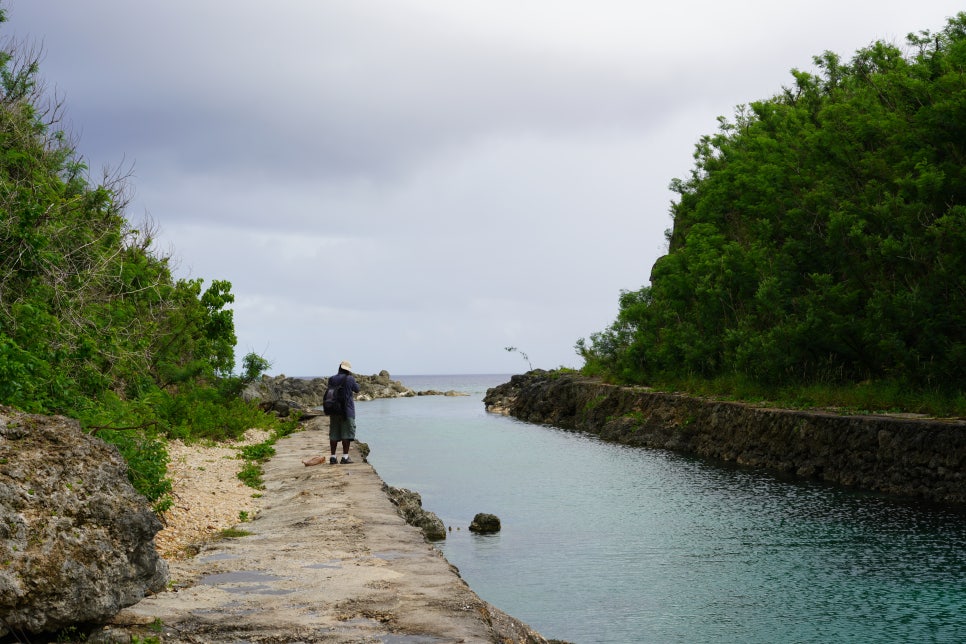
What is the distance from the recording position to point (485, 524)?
600 inches

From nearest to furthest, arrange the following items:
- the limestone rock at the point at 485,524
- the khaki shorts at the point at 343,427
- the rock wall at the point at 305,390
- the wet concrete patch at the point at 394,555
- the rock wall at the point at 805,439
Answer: the wet concrete patch at the point at 394,555
the limestone rock at the point at 485,524
the khaki shorts at the point at 343,427
the rock wall at the point at 805,439
the rock wall at the point at 305,390

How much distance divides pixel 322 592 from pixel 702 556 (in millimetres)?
8404

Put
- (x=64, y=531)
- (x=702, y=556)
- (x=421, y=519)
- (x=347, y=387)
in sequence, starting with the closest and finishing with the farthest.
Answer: (x=64, y=531) → (x=702, y=556) → (x=421, y=519) → (x=347, y=387)

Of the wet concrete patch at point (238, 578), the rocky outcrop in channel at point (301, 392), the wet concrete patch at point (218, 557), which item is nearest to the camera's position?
the wet concrete patch at point (238, 578)

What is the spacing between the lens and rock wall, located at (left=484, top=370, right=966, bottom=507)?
1666 cm

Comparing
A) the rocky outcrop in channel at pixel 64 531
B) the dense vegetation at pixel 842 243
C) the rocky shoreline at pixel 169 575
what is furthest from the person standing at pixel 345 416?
the dense vegetation at pixel 842 243

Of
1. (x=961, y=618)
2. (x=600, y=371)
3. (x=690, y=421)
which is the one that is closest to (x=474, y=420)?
(x=600, y=371)

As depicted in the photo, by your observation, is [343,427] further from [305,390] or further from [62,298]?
[305,390]

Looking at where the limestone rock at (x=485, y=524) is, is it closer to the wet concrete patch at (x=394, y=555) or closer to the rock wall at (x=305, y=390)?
the wet concrete patch at (x=394, y=555)

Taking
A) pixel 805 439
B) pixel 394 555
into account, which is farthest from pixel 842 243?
pixel 394 555

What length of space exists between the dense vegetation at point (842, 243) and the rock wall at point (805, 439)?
1.71 m

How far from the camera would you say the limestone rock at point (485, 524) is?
598 inches

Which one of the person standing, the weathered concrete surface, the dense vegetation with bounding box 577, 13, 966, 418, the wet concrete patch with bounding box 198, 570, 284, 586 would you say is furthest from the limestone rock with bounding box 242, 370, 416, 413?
the wet concrete patch with bounding box 198, 570, 284, 586

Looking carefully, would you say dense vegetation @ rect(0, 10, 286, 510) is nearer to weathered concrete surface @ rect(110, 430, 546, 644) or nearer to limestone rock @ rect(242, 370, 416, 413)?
weathered concrete surface @ rect(110, 430, 546, 644)
